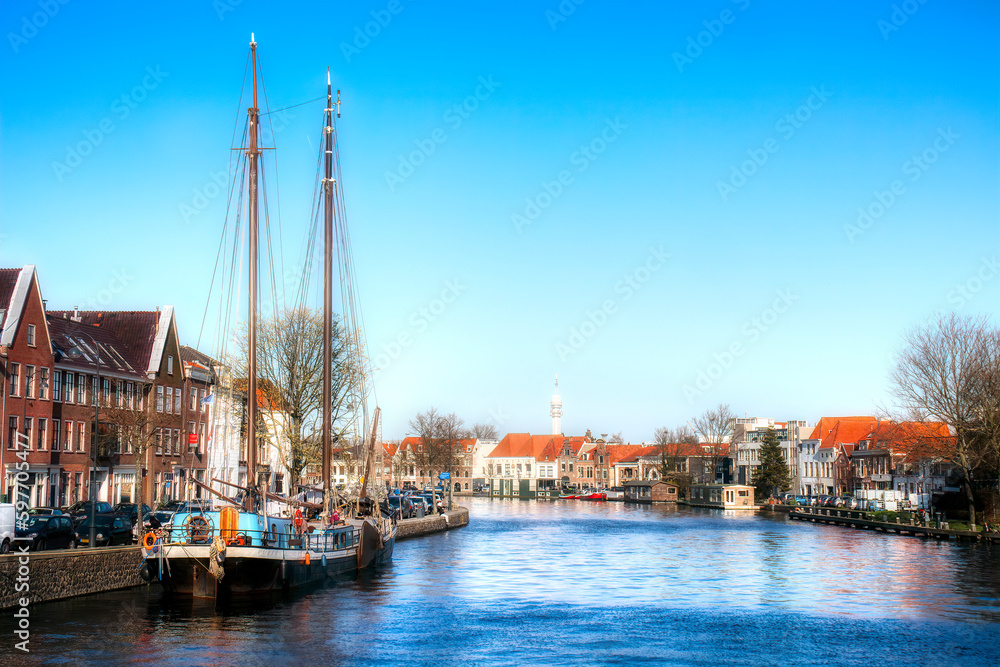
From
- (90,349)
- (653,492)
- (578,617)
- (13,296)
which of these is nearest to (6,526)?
(578,617)

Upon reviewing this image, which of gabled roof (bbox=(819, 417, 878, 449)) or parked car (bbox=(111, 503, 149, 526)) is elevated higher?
gabled roof (bbox=(819, 417, 878, 449))

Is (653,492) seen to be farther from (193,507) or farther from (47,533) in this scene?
(47,533)

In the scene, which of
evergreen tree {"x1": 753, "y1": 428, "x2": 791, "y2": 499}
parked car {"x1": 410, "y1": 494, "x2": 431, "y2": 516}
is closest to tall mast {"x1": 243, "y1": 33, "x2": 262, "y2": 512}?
parked car {"x1": 410, "y1": 494, "x2": 431, "y2": 516}

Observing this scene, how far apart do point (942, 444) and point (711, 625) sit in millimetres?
52383

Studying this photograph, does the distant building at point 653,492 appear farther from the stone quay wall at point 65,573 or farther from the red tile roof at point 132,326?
the stone quay wall at point 65,573

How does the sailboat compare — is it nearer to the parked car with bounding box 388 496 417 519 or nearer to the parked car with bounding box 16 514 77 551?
the parked car with bounding box 16 514 77 551

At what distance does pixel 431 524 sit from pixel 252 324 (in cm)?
4686

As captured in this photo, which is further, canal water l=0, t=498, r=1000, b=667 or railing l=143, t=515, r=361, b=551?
railing l=143, t=515, r=361, b=551

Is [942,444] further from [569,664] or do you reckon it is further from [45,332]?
[45,332]

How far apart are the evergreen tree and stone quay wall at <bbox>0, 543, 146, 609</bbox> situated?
399ft

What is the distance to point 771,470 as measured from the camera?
14938 centimetres

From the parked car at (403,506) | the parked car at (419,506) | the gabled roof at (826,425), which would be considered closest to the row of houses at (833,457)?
the gabled roof at (826,425)

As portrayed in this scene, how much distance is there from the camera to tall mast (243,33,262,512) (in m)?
44.1

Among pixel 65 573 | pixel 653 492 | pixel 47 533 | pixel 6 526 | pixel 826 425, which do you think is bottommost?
pixel 653 492
